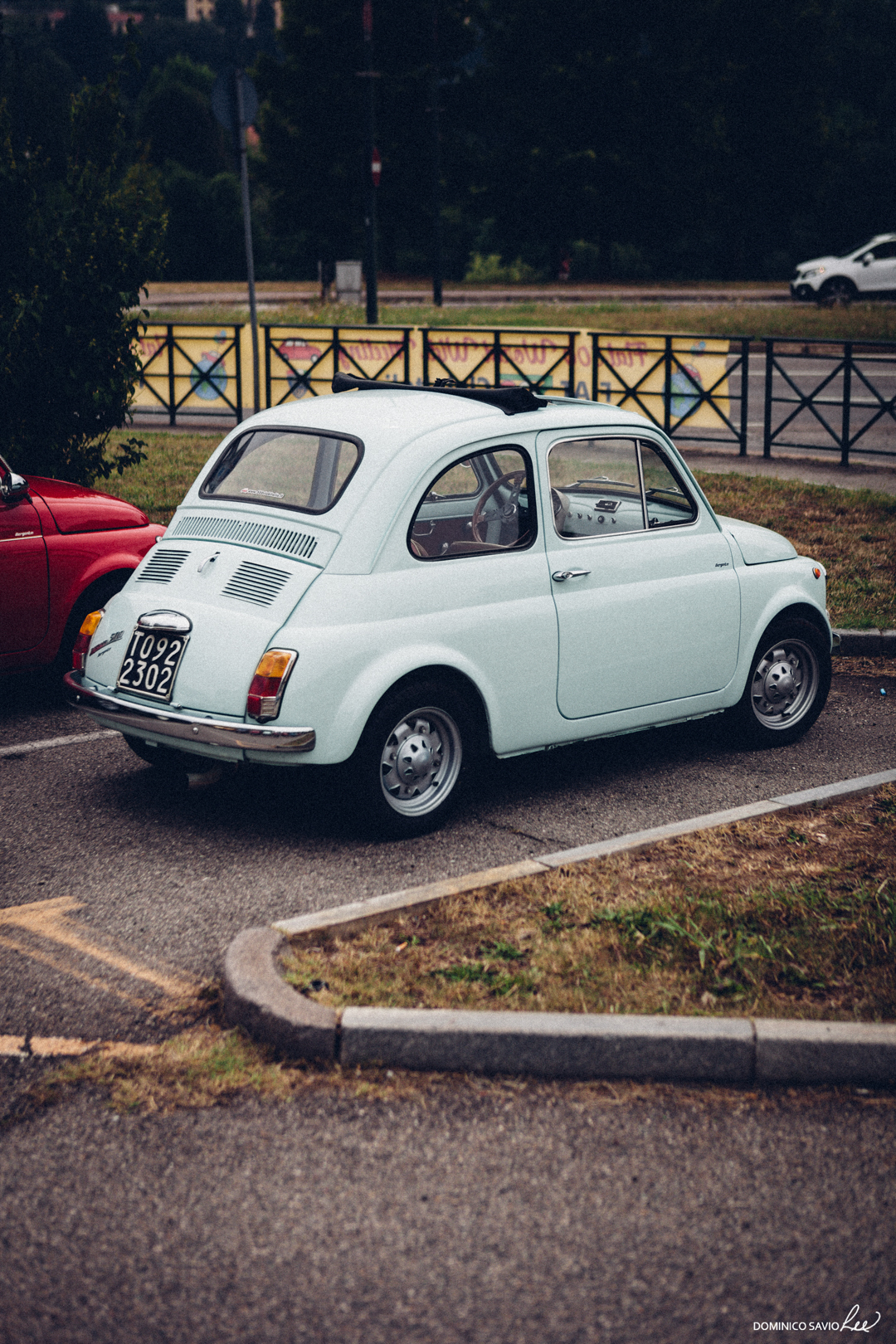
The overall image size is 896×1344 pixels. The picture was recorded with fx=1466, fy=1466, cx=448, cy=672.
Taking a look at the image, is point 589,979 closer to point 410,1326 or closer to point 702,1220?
point 702,1220

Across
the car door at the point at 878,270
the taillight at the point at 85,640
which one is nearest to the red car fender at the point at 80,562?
the taillight at the point at 85,640

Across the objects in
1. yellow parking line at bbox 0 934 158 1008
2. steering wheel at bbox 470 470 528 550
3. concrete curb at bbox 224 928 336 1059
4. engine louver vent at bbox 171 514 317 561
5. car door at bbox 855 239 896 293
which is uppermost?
car door at bbox 855 239 896 293

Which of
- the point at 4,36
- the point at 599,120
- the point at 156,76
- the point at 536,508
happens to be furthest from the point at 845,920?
the point at 156,76

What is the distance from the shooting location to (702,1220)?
11.2 feet

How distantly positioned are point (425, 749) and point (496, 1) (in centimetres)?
5638

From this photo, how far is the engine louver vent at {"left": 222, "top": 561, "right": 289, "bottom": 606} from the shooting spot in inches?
223

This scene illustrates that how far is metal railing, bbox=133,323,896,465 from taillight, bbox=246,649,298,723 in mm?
10469

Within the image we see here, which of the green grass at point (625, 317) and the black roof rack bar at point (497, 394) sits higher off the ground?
the green grass at point (625, 317)

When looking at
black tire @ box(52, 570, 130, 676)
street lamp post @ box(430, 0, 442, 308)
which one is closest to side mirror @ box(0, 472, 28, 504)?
black tire @ box(52, 570, 130, 676)

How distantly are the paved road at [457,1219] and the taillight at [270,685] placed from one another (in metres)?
1.79

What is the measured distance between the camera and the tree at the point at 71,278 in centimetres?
998

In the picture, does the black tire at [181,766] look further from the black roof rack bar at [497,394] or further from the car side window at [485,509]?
the black roof rack bar at [497,394]
